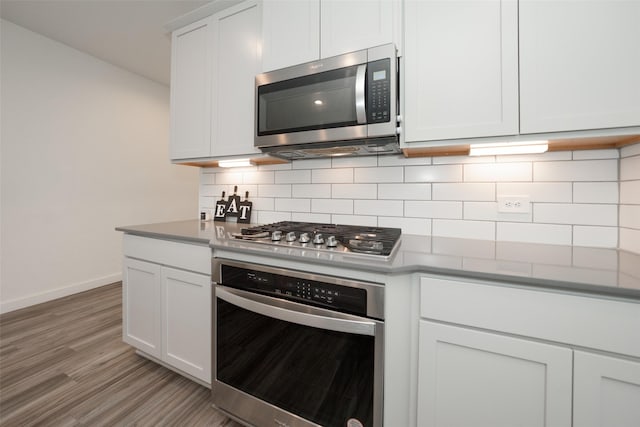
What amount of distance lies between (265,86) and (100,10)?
198cm

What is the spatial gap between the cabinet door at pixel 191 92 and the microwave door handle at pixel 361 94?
1103 millimetres

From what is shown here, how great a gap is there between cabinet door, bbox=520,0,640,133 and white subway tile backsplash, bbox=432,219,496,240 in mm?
507

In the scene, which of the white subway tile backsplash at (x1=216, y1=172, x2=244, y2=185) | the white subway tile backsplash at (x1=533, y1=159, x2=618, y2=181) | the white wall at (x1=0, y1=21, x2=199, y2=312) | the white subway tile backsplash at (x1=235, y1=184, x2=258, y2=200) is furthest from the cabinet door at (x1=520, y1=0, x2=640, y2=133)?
the white wall at (x1=0, y1=21, x2=199, y2=312)

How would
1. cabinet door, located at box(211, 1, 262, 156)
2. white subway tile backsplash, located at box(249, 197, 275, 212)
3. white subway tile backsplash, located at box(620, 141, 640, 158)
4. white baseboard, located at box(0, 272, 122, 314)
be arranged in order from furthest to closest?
white baseboard, located at box(0, 272, 122, 314), white subway tile backsplash, located at box(249, 197, 275, 212), cabinet door, located at box(211, 1, 262, 156), white subway tile backsplash, located at box(620, 141, 640, 158)

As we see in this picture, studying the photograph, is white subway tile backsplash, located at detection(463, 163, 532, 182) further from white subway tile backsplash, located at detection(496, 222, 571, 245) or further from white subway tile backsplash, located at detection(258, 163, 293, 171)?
white subway tile backsplash, located at detection(258, 163, 293, 171)

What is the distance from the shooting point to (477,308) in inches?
33.9

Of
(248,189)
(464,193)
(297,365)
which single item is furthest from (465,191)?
(248,189)

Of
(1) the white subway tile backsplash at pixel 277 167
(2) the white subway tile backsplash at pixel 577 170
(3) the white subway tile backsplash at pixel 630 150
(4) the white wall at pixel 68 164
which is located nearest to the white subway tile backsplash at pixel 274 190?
(1) the white subway tile backsplash at pixel 277 167

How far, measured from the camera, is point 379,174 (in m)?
1.57

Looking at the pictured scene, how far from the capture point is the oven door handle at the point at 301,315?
934 millimetres

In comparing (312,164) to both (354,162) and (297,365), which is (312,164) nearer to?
(354,162)

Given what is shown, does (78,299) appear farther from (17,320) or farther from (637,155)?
(637,155)

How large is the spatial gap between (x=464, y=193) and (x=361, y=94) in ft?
2.46

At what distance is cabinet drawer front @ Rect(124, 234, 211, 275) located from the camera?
1372 millimetres
